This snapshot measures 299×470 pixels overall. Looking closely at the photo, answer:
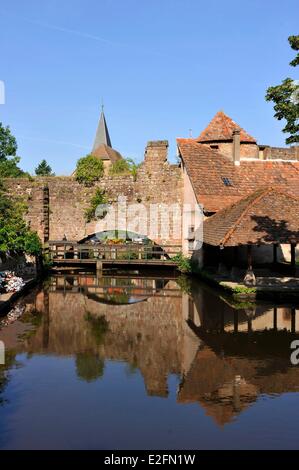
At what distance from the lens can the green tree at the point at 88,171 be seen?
26562 millimetres

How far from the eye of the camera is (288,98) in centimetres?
1241

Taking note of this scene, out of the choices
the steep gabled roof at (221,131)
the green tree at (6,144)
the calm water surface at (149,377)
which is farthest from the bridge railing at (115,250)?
the green tree at (6,144)

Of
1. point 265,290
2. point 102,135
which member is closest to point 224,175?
point 265,290

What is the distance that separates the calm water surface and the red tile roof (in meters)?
9.62

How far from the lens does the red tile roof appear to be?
23297 mm

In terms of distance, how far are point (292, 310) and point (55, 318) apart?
714 cm

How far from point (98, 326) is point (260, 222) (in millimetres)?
8168

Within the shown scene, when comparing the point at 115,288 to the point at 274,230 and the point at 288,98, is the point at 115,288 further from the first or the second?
the point at 288,98

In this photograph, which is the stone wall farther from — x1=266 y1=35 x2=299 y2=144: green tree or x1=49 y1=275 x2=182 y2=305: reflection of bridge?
x1=266 y1=35 x2=299 y2=144: green tree

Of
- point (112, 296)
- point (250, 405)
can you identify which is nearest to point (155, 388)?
point (250, 405)

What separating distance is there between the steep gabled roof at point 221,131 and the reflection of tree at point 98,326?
17739 millimetres

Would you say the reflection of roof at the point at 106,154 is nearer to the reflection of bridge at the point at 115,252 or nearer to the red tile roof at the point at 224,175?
the reflection of bridge at the point at 115,252

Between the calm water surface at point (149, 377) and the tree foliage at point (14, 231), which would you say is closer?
the calm water surface at point (149, 377)

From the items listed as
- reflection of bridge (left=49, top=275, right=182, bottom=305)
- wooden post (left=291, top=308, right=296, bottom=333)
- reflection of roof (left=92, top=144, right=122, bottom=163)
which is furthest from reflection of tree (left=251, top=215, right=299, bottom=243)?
reflection of roof (left=92, top=144, right=122, bottom=163)
